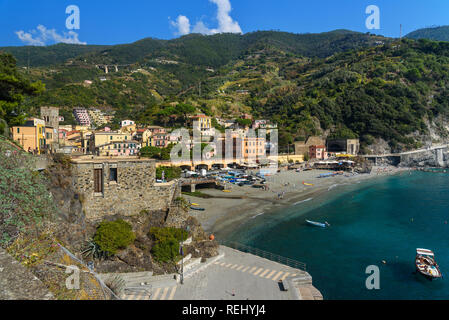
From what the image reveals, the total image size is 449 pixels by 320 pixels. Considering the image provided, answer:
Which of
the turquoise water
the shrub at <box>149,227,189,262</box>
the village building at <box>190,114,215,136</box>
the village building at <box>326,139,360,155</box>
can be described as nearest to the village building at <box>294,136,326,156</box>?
the village building at <box>326,139,360,155</box>

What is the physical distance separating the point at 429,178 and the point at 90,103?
10198 cm

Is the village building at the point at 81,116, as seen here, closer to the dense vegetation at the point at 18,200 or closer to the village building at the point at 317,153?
the village building at the point at 317,153

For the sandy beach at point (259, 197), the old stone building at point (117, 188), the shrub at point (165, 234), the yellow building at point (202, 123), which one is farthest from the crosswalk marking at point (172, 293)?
the yellow building at point (202, 123)

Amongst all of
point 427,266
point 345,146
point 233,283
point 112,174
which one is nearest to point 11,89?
point 112,174

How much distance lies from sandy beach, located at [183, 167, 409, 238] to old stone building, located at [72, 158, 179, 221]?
1190 centimetres

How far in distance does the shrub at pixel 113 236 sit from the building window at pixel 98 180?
6.52 ft

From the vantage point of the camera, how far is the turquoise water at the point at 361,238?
64.8 feet

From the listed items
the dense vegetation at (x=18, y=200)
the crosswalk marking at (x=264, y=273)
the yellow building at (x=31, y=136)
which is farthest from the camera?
the yellow building at (x=31, y=136)

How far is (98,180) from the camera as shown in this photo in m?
16.8

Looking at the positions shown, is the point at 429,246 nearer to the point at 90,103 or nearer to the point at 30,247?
the point at 30,247

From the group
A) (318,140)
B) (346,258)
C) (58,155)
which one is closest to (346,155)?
(318,140)

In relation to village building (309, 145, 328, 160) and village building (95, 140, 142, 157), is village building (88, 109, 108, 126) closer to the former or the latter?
village building (95, 140, 142, 157)

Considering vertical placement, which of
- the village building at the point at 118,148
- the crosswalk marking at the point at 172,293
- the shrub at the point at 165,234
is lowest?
the crosswalk marking at the point at 172,293

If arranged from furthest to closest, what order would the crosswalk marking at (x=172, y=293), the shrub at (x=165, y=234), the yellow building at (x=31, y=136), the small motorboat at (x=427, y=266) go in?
the yellow building at (x=31, y=136)
the small motorboat at (x=427, y=266)
the shrub at (x=165, y=234)
the crosswalk marking at (x=172, y=293)
